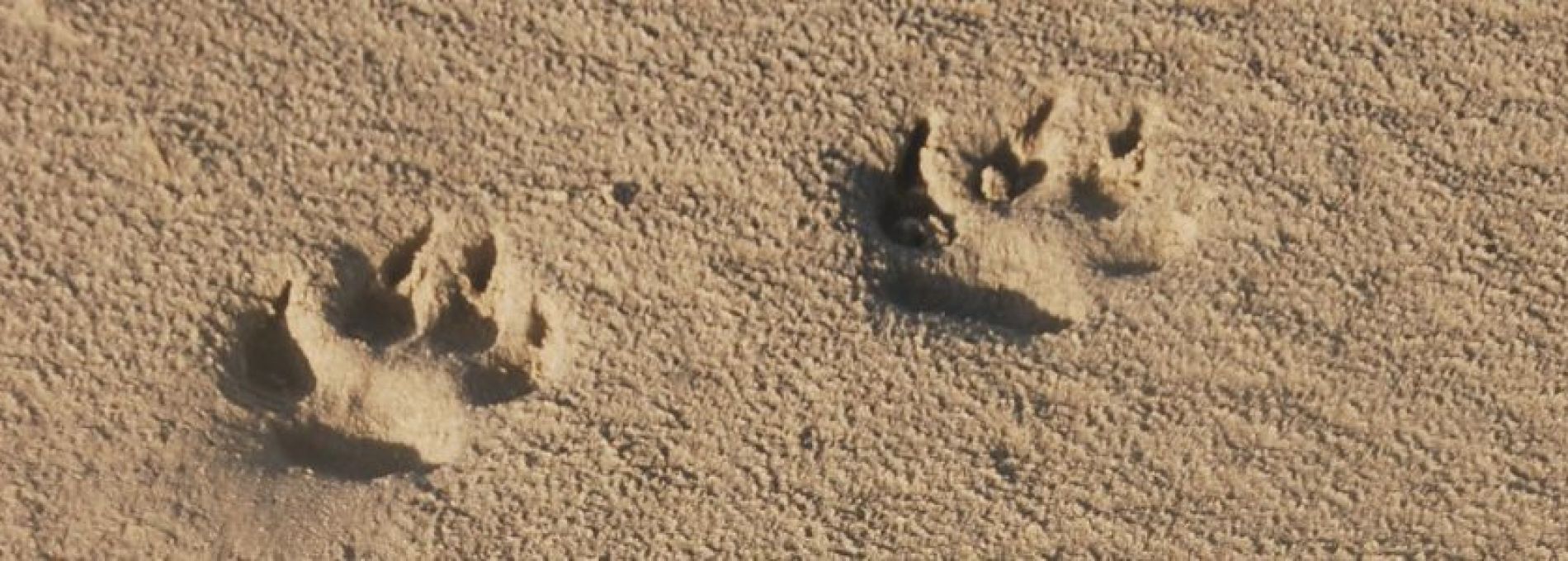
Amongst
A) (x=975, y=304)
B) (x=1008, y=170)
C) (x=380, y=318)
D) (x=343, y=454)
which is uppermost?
(x=1008, y=170)

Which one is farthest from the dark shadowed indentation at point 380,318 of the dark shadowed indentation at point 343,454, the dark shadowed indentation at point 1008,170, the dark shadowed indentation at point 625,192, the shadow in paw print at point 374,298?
the dark shadowed indentation at point 1008,170

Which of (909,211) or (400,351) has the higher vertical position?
(909,211)

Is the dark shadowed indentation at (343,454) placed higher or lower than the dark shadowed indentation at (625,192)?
lower

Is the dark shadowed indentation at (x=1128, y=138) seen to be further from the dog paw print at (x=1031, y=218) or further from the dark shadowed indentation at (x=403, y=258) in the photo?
the dark shadowed indentation at (x=403, y=258)

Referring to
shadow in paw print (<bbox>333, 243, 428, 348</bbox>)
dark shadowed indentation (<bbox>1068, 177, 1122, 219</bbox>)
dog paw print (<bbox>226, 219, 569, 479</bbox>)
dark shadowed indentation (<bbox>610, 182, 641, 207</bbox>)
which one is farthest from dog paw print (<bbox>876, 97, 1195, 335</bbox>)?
shadow in paw print (<bbox>333, 243, 428, 348</bbox>)

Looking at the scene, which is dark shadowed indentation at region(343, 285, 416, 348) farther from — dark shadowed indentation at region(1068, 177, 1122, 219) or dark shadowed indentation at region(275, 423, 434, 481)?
dark shadowed indentation at region(1068, 177, 1122, 219)

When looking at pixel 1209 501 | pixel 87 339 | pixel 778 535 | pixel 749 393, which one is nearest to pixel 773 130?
pixel 749 393

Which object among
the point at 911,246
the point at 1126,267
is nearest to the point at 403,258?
the point at 911,246

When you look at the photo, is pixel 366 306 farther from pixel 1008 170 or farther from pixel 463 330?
pixel 1008 170
